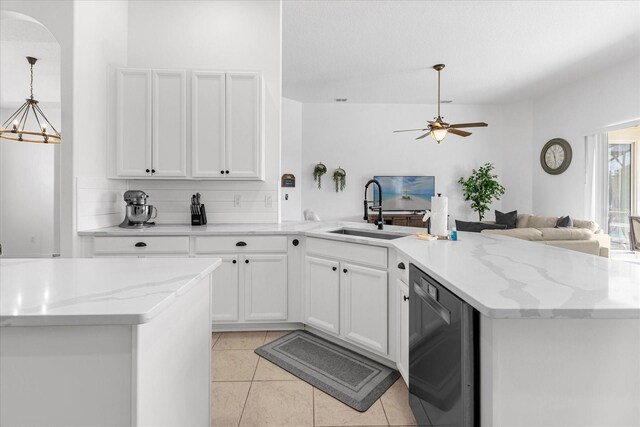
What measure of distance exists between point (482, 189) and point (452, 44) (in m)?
3.28

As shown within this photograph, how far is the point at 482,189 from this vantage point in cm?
647

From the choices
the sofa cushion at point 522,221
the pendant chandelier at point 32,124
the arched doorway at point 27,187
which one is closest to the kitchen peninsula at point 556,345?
the pendant chandelier at point 32,124

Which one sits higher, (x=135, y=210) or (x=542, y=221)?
(x=135, y=210)

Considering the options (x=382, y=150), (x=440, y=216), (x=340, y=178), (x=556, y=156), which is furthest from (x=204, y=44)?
(x=556, y=156)

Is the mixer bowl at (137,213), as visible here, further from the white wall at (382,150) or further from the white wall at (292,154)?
the white wall at (382,150)

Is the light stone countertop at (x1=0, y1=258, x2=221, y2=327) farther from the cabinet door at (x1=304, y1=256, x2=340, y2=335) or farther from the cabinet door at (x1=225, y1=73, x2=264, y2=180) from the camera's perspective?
the cabinet door at (x1=225, y1=73, x2=264, y2=180)

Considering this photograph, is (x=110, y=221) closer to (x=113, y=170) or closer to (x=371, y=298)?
(x=113, y=170)

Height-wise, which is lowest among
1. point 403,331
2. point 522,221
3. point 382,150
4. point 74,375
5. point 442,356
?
point 403,331

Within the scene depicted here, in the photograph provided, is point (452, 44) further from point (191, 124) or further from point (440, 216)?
point (191, 124)

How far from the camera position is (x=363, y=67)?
4926mm

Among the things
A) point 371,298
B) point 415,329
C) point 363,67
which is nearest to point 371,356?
point 371,298

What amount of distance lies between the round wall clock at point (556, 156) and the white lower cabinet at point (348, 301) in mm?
5679

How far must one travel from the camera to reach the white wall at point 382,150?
6.77m

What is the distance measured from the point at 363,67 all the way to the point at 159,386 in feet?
16.5
